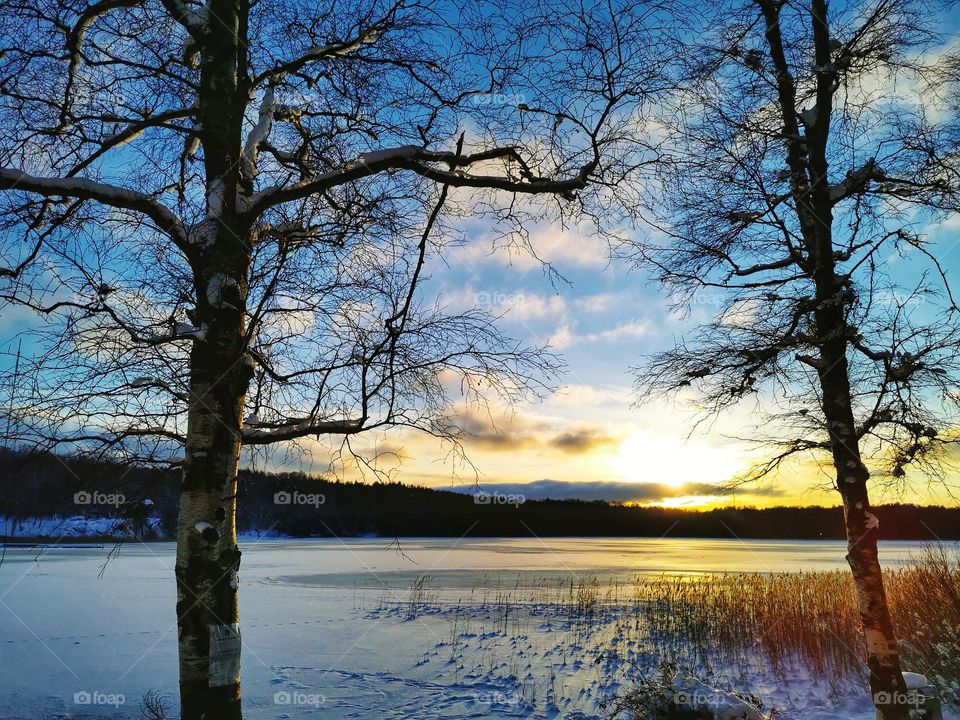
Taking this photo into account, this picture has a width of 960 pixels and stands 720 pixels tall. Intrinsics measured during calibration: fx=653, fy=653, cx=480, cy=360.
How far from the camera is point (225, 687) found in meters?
4.26

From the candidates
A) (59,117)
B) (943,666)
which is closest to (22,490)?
(59,117)

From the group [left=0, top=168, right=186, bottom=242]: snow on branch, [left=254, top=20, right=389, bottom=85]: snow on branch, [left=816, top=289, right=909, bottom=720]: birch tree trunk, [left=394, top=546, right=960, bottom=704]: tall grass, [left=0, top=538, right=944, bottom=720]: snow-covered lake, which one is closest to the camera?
[left=0, top=168, right=186, bottom=242]: snow on branch

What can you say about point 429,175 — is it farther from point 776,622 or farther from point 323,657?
point 776,622

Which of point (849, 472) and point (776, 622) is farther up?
point (849, 472)

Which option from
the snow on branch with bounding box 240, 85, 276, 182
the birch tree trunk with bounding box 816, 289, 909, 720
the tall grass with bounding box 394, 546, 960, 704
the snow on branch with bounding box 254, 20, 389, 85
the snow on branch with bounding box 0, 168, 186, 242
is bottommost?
the tall grass with bounding box 394, 546, 960, 704

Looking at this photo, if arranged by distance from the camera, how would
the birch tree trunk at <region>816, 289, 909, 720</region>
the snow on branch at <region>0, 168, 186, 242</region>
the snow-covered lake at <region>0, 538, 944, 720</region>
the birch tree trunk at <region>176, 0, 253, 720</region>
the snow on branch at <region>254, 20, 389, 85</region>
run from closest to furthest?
1. the birch tree trunk at <region>176, 0, 253, 720</region>
2. the snow on branch at <region>0, 168, 186, 242</region>
3. the snow on branch at <region>254, 20, 389, 85</region>
4. the birch tree trunk at <region>816, 289, 909, 720</region>
5. the snow-covered lake at <region>0, 538, 944, 720</region>

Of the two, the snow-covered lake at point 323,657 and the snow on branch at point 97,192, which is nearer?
the snow on branch at point 97,192

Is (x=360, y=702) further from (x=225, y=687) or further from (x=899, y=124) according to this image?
(x=899, y=124)

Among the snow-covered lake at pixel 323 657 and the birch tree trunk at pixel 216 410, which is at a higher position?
the birch tree trunk at pixel 216 410

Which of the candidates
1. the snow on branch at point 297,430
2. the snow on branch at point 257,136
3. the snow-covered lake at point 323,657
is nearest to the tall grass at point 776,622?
the snow-covered lake at point 323,657

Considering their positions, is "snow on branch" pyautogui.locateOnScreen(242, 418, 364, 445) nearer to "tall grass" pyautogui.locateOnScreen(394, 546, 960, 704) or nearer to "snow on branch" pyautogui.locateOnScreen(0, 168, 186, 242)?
"snow on branch" pyautogui.locateOnScreen(0, 168, 186, 242)

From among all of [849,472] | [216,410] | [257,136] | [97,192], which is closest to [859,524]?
[849,472]

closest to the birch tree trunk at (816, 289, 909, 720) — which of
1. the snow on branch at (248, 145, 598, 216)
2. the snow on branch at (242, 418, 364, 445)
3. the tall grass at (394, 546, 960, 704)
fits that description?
the tall grass at (394, 546, 960, 704)

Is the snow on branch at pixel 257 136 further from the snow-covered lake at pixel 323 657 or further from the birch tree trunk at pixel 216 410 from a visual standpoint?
the snow-covered lake at pixel 323 657
